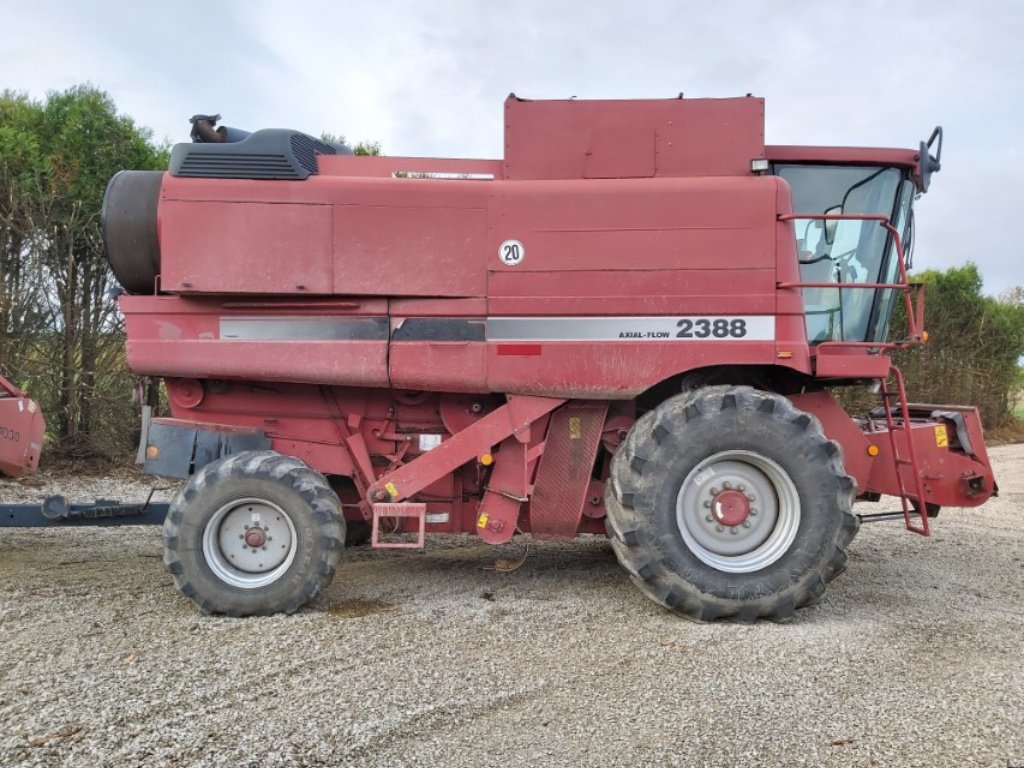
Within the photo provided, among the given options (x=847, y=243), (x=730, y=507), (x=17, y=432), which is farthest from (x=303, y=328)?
(x=847, y=243)

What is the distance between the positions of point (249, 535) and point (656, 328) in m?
→ 2.54

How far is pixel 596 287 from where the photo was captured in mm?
4438

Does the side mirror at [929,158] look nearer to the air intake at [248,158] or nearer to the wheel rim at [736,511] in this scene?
the wheel rim at [736,511]

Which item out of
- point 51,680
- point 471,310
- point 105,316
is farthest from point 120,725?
point 105,316

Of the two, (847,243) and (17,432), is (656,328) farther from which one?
(17,432)

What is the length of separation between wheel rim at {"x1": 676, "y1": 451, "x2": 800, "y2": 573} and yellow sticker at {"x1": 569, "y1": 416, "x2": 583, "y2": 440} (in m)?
0.71

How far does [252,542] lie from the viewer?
4359 mm

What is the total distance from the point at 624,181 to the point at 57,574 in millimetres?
4413

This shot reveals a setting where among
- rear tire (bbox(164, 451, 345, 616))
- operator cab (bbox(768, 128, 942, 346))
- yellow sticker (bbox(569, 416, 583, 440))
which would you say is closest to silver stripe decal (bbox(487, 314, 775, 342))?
yellow sticker (bbox(569, 416, 583, 440))

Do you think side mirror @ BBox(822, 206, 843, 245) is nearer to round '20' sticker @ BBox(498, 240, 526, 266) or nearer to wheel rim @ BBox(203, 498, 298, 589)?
round '20' sticker @ BBox(498, 240, 526, 266)

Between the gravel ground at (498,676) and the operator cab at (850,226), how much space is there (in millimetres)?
1752

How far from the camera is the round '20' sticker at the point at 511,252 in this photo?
4469 millimetres

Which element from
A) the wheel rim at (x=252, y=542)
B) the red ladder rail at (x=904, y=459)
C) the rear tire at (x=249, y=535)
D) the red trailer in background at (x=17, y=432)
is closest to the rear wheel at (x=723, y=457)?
the red ladder rail at (x=904, y=459)

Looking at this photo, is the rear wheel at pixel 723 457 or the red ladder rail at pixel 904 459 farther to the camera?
the red ladder rail at pixel 904 459
